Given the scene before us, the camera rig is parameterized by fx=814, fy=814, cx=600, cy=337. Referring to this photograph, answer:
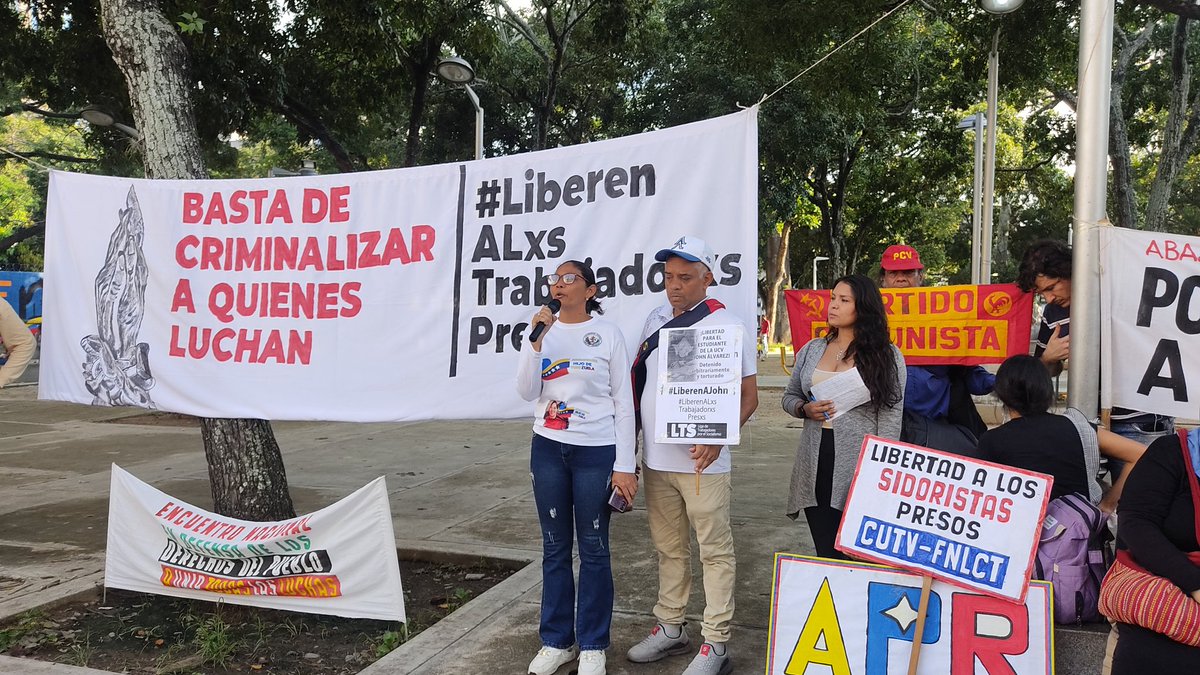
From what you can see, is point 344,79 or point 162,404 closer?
point 162,404

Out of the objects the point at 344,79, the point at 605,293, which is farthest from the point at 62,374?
the point at 344,79

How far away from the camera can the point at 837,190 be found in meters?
21.9

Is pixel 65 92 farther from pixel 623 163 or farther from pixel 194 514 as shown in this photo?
pixel 623 163

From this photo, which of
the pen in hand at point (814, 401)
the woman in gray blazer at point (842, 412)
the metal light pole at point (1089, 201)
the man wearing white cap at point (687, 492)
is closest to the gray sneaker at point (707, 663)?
the man wearing white cap at point (687, 492)

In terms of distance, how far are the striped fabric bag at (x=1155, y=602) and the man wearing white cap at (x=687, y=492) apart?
1346 millimetres

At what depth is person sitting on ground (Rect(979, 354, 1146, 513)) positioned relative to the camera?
298 centimetres

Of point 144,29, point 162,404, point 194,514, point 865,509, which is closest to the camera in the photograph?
point 865,509

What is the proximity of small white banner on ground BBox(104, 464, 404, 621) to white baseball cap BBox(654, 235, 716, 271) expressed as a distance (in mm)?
1717

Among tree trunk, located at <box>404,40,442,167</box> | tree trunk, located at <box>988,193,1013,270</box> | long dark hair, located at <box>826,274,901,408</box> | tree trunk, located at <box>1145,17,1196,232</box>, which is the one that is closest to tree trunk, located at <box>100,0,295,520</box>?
long dark hair, located at <box>826,274,901,408</box>

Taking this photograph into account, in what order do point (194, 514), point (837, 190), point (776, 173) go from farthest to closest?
point (837, 190), point (776, 173), point (194, 514)

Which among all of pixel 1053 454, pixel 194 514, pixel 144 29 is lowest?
pixel 194 514

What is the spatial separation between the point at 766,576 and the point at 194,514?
3128mm

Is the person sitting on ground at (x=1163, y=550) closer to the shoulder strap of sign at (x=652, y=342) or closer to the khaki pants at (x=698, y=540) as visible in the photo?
the khaki pants at (x=698, y=540)

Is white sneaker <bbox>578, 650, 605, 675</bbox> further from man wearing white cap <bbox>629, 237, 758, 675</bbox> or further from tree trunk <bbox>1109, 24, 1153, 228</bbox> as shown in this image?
tree trunk <bbox>1109, 24, 1153, 228</bbox>
